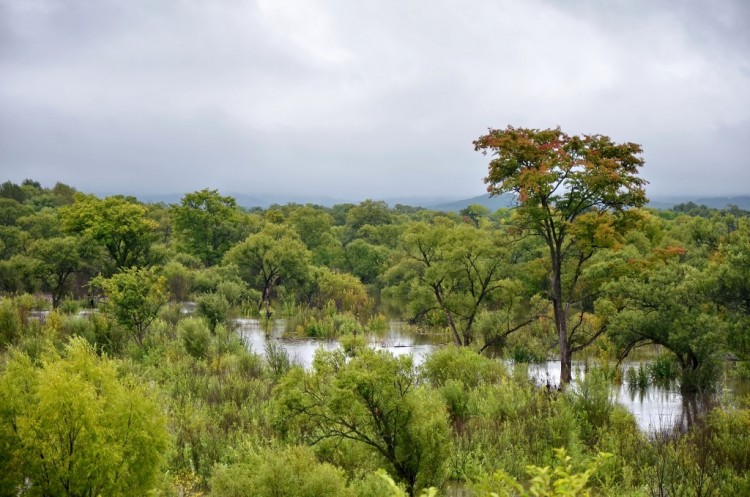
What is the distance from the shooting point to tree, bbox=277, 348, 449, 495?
394 inches

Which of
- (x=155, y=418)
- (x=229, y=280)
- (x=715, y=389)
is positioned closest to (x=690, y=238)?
(x=715, y=389)

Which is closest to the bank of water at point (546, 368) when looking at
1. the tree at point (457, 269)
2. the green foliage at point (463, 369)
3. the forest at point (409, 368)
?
the forest at point (409, 368)

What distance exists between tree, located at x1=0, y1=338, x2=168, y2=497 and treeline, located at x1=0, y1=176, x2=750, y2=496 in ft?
0.09

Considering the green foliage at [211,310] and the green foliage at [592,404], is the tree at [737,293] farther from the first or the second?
the green foliage at [211,310]

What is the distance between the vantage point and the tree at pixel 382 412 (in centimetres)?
1001

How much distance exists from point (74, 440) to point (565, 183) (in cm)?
1648

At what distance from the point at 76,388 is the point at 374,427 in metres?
4.92

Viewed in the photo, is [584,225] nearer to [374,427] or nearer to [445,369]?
[445,369]

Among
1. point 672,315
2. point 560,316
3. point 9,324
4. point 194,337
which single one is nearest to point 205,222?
point 9,324

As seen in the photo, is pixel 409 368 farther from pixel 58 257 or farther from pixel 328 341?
pixel 58 257

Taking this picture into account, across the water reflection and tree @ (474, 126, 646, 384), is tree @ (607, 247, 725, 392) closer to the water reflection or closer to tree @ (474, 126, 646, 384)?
tree @ (474, 126, 646, 384)

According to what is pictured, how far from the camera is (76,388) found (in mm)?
8352

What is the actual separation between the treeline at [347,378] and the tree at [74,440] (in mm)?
29

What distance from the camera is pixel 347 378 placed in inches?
382
